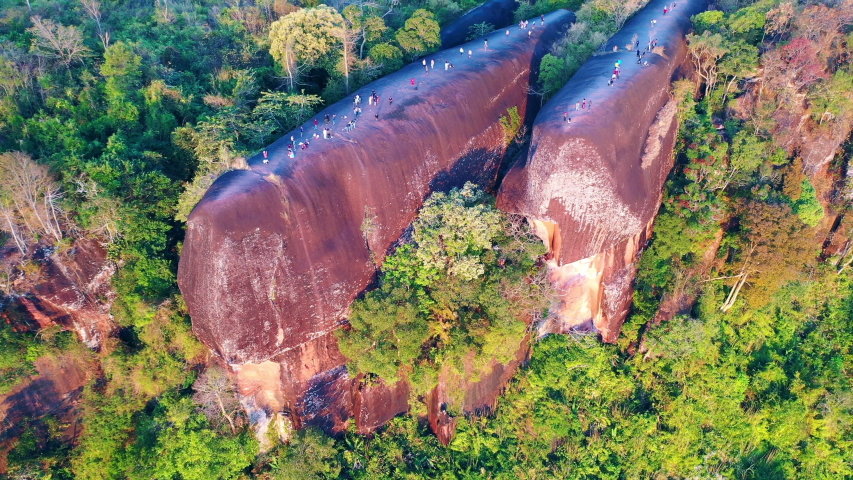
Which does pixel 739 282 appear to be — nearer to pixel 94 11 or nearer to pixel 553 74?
pixel 553 74

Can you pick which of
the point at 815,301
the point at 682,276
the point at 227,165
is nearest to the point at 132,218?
the point at 227,165

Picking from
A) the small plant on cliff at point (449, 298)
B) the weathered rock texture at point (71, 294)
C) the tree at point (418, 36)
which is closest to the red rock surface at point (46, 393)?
the weathered rock texture at point (71, 294)

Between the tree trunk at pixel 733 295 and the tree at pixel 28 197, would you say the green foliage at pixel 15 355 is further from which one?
the tree trunk at pixel 733 295

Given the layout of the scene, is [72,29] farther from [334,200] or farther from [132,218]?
[334,200]

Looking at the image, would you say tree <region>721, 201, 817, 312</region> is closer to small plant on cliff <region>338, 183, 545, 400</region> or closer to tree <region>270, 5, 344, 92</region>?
small plant on cliff <region>338, 183, 545, 400</region>

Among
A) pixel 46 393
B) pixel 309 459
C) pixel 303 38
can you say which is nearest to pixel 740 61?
pixel 303 38

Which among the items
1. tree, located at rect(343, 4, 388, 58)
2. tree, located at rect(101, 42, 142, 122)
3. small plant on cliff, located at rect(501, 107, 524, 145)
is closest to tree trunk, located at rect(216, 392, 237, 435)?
tree, located at rect(101, 42, 142, 122)
